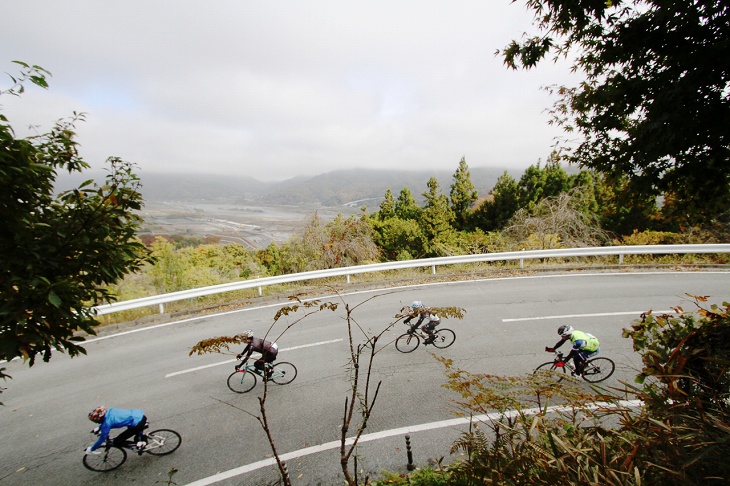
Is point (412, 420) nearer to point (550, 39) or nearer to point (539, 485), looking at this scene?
point (539, 485)

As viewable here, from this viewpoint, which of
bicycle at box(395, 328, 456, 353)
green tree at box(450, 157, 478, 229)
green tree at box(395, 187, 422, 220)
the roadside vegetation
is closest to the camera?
the roadside vegetation

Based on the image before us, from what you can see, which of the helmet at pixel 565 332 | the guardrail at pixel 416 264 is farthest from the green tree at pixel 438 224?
the helmet at pixel 565 332

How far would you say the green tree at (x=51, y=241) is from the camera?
2.59m

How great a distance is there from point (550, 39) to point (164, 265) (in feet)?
82.3

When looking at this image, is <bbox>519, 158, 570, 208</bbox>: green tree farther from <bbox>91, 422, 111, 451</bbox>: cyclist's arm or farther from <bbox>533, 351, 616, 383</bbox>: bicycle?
<bbox>91, 422, 111, 451</bbox>: cyclist's arm

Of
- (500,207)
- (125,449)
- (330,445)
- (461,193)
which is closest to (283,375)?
(330,445)

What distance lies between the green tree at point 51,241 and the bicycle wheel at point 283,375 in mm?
4176

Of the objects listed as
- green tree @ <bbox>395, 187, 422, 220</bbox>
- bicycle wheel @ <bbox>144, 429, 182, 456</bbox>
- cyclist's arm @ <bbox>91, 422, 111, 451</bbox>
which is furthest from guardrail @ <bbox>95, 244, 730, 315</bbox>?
green tree @ <bbox>395, 187, 422, 220</bbox>

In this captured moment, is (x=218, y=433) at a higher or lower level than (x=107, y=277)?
lower

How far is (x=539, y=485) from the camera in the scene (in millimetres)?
2227

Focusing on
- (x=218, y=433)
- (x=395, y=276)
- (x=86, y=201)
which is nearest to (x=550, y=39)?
(x=86, y=201)

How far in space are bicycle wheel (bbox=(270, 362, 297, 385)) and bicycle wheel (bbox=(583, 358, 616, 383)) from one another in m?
5.97

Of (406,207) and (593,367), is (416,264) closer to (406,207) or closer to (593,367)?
(593,367)

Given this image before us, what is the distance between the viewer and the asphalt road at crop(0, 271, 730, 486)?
16.2 feet
